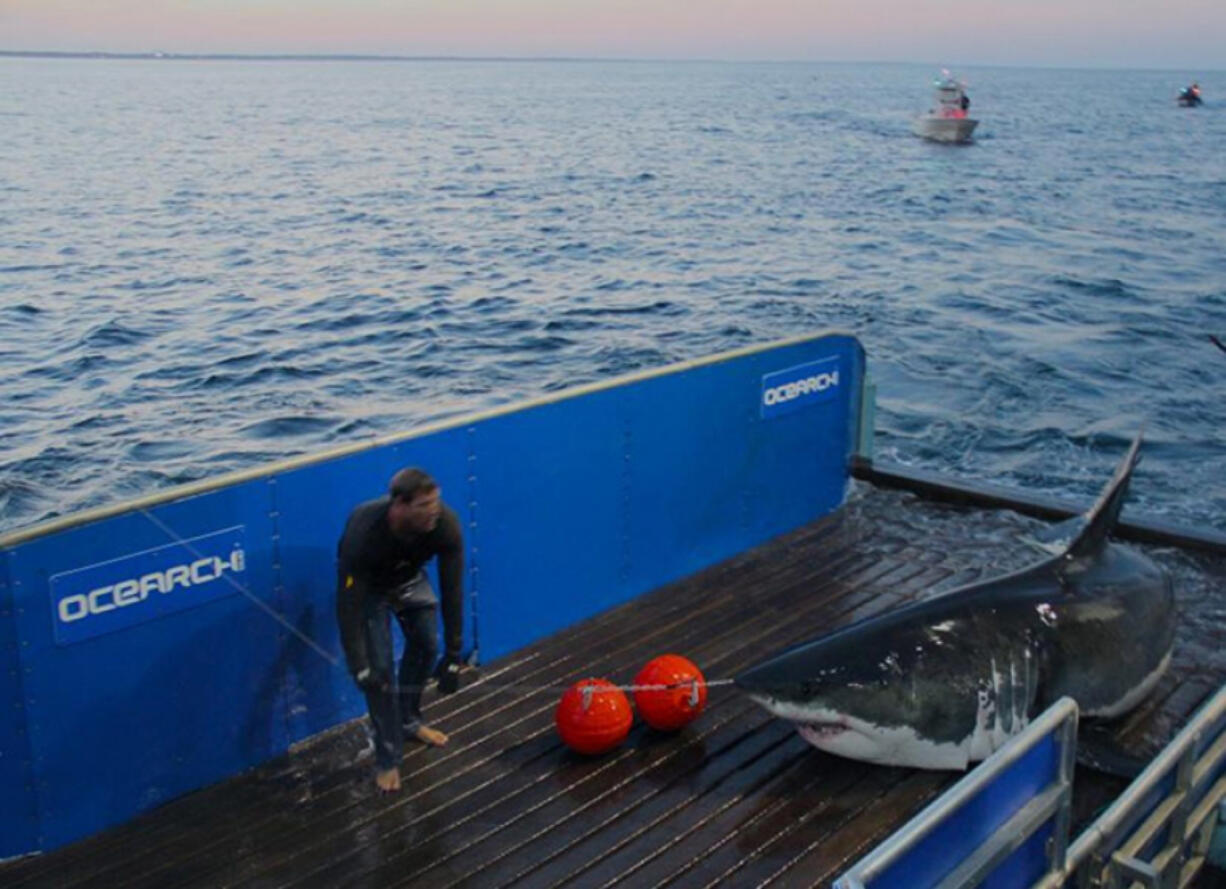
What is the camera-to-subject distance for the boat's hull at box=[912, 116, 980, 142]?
76.3m

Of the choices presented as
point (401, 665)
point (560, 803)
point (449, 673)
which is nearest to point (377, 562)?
point (449, 673)

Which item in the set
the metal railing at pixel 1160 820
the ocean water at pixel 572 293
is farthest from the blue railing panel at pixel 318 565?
the ocean water at pixel 572 293

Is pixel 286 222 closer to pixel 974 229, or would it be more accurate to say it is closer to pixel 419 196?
pixel 419 196

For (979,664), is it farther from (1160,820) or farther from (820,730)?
(1160,820)

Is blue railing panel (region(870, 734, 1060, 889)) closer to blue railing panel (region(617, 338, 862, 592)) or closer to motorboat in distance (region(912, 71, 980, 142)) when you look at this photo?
blue railing panel (region(617, 338, 862, 592))

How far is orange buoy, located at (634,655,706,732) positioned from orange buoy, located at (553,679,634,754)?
0.61 ft

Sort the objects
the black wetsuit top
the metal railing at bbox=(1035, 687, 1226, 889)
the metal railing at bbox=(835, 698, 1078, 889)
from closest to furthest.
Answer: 1. the metal railing at bbox=(835, 698, 1078, 889)
2. the metal railing at bbox=(1035, 687, 1226, 889)
3. the black wetsuit top

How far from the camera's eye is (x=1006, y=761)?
15.9 feet

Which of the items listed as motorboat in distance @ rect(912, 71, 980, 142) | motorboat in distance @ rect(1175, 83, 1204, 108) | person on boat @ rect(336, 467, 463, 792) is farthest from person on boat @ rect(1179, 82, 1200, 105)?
person on boat @ rect(336, 467, 463, 792)

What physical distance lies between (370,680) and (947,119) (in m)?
74.7

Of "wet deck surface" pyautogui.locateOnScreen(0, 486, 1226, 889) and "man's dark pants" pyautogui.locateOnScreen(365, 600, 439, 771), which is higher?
"man's dark pants" pyautogui.locateOnScreen(365, 600, 439, 771)

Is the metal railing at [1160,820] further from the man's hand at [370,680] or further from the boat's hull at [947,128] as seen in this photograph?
the boat's hull at [947,128]

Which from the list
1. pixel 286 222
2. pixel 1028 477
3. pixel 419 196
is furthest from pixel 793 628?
pixel 419 196

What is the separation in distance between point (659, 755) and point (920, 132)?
78498 mm
